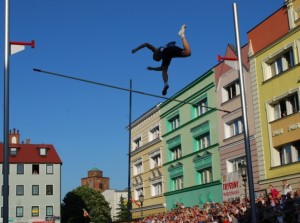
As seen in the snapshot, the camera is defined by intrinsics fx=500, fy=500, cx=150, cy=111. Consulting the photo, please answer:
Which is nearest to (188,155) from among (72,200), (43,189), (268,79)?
(268,79)

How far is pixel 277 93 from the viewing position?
27.2 metres

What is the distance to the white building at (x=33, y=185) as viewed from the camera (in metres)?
63.9

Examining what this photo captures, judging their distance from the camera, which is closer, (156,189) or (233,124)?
(233,124)

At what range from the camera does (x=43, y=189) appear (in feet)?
215

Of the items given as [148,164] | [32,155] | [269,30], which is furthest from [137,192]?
[269,30]

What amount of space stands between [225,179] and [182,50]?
20.5m

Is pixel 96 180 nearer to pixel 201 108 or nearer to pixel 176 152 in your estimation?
pixel 176 152

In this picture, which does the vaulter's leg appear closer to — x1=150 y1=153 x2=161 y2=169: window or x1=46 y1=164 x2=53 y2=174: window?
x1=150 y1=153 x2=161 y2=169: window

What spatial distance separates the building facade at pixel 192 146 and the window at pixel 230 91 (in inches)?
44.5

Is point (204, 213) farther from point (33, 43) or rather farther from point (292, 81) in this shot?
point (33, 43)

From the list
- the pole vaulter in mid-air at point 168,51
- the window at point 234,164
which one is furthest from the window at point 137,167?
the pole vaulter in mid-air at point 168,51

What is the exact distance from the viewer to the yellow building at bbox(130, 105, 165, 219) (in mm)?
43750

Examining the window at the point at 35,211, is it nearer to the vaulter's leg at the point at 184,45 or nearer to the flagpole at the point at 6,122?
the flagpole at the point at 6,122

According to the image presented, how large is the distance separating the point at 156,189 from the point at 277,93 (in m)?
20.1
